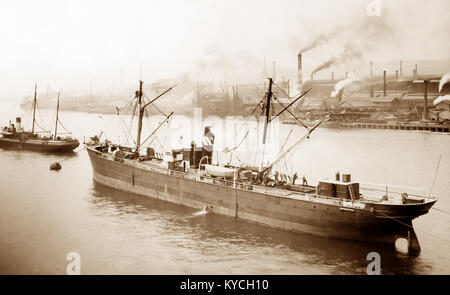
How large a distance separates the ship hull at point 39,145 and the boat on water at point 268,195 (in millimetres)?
16592

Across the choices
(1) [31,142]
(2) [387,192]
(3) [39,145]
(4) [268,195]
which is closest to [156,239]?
(4) [268,195]

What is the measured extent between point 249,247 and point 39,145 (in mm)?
33849

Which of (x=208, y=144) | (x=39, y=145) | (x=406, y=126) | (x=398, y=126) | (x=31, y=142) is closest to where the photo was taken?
(x=208, y=144)

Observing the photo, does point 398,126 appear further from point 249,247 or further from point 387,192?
point 249,247

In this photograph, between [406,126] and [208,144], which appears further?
[406,126]

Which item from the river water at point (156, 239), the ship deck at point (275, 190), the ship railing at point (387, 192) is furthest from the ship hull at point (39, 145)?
the ship railing at point (387, 192)

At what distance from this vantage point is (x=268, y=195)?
19125 millimetres

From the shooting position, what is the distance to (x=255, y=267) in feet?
49.4

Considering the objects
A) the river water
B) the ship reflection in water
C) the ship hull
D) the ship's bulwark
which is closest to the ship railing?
the ship's bulwark

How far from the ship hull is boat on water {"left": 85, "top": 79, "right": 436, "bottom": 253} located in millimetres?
16592

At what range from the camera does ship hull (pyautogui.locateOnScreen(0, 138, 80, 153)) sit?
42.9 metres

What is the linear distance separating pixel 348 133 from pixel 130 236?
153 ft

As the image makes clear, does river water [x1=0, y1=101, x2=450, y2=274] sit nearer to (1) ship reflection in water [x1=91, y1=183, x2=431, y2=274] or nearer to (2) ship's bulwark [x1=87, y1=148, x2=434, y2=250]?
(1) ship reflection in water [x1=91, y1=183, x2=431, y2=274]
